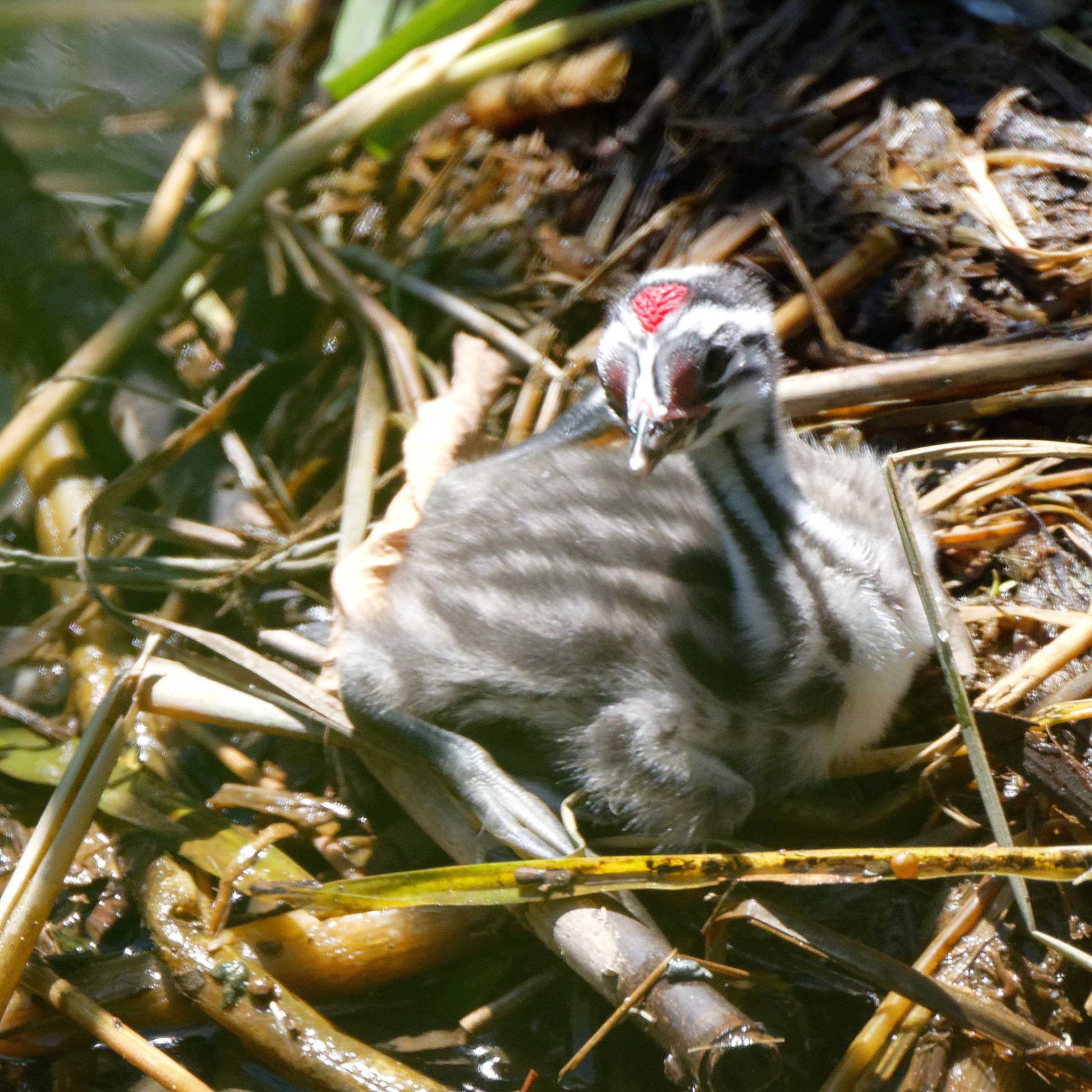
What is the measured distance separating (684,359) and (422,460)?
30.0 inches

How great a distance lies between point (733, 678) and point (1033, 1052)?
72 centimetres

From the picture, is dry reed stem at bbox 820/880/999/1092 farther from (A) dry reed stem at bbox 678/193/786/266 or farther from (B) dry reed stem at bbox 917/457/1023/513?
(A) dry reed stem at bbox 678/193/786/266

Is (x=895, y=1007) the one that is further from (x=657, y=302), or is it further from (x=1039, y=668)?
(x=657, y=302)

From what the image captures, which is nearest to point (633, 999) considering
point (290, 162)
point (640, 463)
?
point (640, 463)

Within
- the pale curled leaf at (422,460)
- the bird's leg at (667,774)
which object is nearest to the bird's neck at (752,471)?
the bird's leg at (667,774)

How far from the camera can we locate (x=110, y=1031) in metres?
1.98

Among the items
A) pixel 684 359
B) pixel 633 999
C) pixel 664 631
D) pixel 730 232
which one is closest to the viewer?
pixel 633 999

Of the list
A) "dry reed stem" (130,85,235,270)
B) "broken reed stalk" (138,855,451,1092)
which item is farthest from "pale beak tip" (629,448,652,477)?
"dry reed stem" (130,85,235,270)

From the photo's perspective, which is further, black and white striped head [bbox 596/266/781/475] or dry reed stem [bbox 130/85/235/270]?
dry reed stem [bbox 130/85/235/270]

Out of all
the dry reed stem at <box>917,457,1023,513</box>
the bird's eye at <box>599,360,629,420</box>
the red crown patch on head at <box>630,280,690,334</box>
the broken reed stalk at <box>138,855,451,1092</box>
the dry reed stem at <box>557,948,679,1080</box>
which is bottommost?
the broken reed stalk at <box>138,855,451,1092</box>

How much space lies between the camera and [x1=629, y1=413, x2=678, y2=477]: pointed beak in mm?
2020

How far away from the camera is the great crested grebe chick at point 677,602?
7.07ft

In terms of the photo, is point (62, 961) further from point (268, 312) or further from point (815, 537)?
point (268, 312)

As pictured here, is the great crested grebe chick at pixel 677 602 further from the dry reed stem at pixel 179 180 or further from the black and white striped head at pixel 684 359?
the dry reed stem at pixel 179 180
